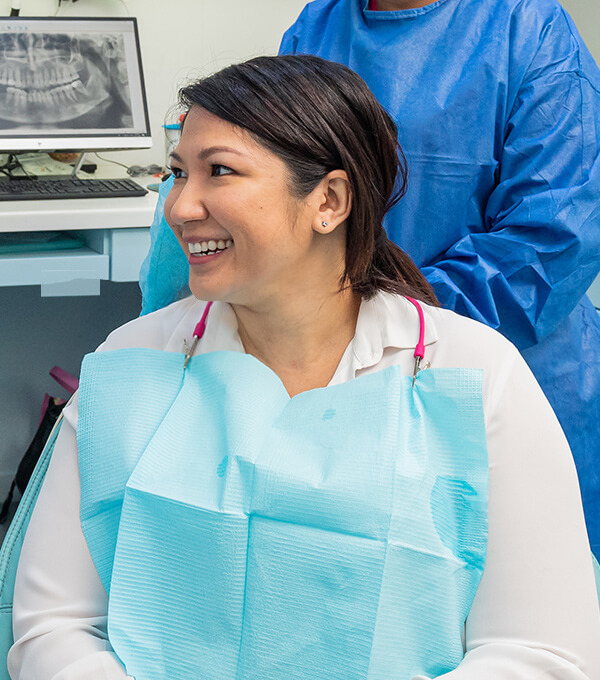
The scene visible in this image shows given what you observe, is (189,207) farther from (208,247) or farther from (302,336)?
(302,336)

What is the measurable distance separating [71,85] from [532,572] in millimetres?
2037

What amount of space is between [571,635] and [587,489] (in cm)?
59

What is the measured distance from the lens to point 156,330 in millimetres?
1245

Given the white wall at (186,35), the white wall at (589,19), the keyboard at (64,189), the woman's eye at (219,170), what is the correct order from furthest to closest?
the white wall at (589,19) → the white wall at (186,35) → the keyboard at (64,189) → the woman's eye at (219,170)

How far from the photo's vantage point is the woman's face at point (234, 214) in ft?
3.58

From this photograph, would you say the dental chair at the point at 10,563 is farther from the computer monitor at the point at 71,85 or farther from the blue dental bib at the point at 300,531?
the computer monitor at the point at 71,85

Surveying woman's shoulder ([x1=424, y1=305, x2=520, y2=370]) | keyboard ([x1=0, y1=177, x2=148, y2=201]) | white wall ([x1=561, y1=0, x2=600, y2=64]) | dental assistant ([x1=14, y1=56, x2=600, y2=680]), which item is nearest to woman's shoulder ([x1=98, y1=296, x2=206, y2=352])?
dental assistant ([x1=14, y1=56, x2=600, y2=680])

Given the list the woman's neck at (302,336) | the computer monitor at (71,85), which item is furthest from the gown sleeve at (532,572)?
the computer monitor at (71,85)

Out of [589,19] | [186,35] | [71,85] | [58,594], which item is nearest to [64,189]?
[71,85]

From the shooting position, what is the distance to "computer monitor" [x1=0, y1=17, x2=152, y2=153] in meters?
2.51

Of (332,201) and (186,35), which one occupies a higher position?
(186,35)

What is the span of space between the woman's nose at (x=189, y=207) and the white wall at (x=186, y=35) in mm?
1818

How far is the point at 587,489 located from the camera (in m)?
1.55

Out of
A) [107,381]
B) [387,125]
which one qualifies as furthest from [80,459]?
[387,125]
